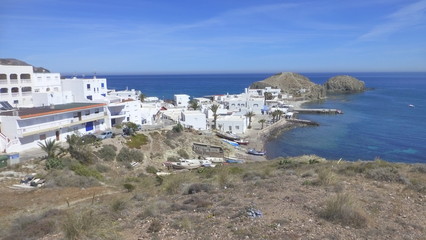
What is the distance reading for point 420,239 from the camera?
8625mm

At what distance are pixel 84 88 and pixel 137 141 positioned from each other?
1474 cm

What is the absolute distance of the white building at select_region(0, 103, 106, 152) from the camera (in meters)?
30.0

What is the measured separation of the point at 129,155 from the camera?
34156 mm

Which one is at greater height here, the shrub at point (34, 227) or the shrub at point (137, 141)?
the shrub at point (34, 227)

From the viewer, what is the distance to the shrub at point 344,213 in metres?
9.37

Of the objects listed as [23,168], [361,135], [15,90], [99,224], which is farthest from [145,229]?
[361,135]

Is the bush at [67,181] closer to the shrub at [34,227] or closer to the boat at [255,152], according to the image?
the shrub at [34,227]

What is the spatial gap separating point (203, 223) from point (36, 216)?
667 centimetres

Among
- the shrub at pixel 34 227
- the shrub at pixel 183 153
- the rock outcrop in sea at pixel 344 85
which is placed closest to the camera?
the shrub at pixel 34 227

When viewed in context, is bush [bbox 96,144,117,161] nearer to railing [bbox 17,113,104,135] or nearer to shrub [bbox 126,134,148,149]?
shrub [bbox 126,134,148,149]

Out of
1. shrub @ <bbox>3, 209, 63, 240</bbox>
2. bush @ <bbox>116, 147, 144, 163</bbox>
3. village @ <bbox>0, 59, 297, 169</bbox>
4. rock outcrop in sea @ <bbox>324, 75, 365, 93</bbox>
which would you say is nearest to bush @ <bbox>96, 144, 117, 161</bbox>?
bush @ <bbox>116, 147, 144, 163</bbox>

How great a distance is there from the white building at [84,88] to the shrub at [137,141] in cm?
1138

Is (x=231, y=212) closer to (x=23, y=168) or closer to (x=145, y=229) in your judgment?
(x=145, y=229)

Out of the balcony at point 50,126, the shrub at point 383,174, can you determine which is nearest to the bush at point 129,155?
the balcony at point 50,126
